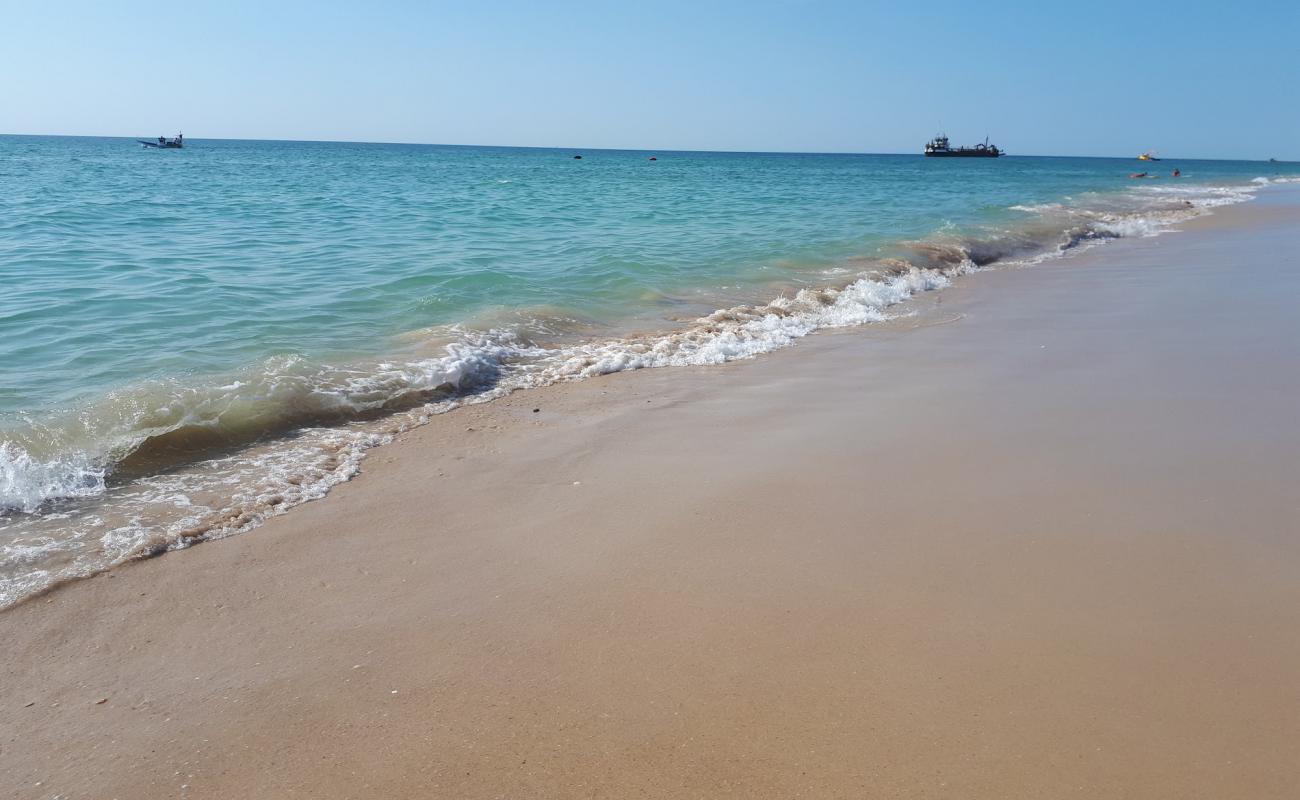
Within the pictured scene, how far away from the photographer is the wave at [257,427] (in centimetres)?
405

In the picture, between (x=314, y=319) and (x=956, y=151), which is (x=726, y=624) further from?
(x=956, y=151)

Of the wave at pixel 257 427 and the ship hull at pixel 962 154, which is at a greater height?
the ship hull at pixel 962 154

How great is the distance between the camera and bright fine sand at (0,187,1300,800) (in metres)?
2.43

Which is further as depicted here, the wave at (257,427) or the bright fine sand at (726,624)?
the wave at (257,427)

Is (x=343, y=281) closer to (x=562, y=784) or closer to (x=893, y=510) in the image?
(x=893, y=510)

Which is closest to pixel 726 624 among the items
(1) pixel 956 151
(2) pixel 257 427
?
(2) pixel 257 427

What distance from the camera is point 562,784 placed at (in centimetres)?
235

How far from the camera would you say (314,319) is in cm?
834

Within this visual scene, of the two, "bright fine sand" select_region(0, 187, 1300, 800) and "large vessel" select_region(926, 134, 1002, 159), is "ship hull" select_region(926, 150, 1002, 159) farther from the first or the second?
"bright fine sand" select_region(0, 187, 1300, 800)

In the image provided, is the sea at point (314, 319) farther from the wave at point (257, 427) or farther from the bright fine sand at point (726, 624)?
the bright fine sand at point (726, 624)

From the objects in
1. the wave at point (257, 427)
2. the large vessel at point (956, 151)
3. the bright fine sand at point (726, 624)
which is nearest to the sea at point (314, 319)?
the wave at point (257, 427)

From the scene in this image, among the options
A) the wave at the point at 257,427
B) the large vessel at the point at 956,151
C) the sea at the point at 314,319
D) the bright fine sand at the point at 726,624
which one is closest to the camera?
the bright fine sand at the point at 726,624

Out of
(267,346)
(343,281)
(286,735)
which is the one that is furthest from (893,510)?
(343,281)

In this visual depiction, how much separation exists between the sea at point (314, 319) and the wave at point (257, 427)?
0.02 m
